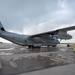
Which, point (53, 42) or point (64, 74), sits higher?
point (53, 42)

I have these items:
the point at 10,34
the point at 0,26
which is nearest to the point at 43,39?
the point at 10,34

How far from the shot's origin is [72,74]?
13.3 ft

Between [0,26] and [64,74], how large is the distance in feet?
69.0

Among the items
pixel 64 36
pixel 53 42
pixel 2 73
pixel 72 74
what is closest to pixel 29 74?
pixel 2 73

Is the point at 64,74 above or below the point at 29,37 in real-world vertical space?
below

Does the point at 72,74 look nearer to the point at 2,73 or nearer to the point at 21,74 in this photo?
the point at 21,74

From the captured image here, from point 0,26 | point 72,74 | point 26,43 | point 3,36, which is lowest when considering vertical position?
point 72,74

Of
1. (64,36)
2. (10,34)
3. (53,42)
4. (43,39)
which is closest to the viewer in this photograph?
(64,36)

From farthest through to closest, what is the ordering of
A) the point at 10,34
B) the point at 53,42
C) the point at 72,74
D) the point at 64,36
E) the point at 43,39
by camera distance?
the point at 53,42 → the point at 43,39 → the point at 10,34 → the point at 64,36 → the point at 72,74

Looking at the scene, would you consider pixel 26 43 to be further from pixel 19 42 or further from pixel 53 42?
pixel 53 42

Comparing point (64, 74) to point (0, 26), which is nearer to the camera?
point (64, 74)

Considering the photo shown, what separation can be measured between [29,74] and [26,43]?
16858 mm

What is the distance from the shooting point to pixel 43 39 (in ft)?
71.9

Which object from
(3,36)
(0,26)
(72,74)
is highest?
(0,26)
